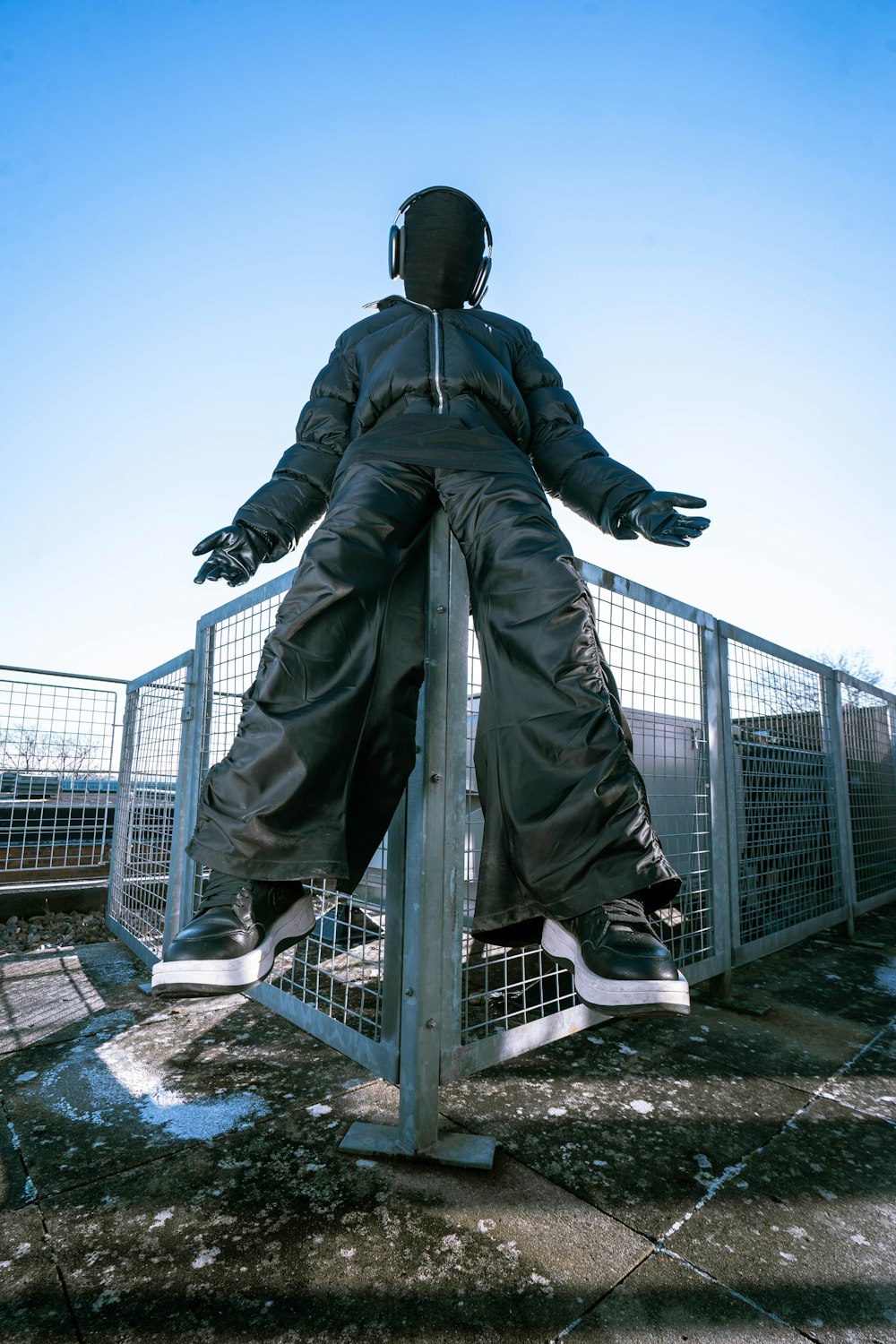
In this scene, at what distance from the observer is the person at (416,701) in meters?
1.19

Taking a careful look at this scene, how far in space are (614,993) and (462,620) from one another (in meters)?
0.88

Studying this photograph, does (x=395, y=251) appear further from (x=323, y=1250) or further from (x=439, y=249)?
(x=323, y=1250)

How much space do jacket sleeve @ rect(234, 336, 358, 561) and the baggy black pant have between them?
1.18 feet

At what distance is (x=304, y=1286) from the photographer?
3.21 ft

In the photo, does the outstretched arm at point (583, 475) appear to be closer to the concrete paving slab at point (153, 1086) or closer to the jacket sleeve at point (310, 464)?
the jacket sleeve at point (310, 464)

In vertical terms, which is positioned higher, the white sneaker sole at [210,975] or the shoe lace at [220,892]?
the shoe lace at [220,892]

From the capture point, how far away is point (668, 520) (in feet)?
5.05

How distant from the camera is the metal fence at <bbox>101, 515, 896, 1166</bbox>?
1.44 meters

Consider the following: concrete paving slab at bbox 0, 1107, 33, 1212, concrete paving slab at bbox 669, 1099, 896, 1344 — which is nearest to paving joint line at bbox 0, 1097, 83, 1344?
concrete paving slab at bbox 0, 1107, 33, 1212

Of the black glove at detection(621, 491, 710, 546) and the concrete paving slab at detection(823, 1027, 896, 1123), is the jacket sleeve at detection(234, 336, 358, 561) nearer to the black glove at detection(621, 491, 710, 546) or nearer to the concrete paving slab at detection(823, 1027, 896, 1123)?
the black glove at detection(621, 491, 710, 546)

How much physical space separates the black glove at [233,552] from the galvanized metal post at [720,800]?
5.94 feet

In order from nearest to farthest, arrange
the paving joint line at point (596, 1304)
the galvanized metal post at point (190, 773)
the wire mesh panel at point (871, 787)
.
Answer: the paving joint line at point (596, 1304), the galvanized metal post at point (190, 773), the wire mesh panel at point (871, 787)

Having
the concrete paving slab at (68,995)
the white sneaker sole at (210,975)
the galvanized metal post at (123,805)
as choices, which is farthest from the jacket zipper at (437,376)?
the galvanized metal post at (123,805)

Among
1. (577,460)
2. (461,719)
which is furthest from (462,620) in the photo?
(577,460)
